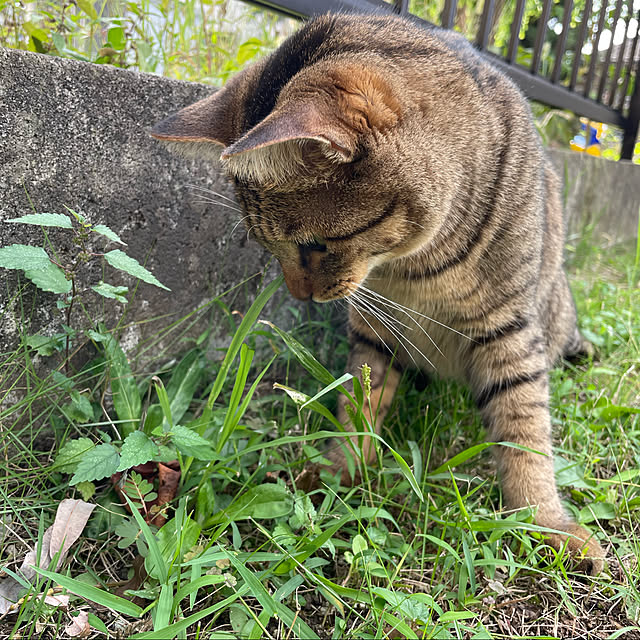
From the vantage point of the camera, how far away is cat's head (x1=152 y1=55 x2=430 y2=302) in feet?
3.94

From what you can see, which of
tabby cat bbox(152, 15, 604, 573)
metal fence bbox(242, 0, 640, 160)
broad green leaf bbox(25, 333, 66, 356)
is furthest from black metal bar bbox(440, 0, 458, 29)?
broad green leaf bbox(25, 333, 66, 356)

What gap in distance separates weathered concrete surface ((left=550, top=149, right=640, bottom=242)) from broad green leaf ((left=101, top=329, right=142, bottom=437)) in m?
3.06

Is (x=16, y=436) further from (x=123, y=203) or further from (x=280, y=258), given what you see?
(x=280, y=258)

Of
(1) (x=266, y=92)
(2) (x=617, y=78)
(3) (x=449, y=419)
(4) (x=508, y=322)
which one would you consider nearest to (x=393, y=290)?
(4) (x=508, y=322)

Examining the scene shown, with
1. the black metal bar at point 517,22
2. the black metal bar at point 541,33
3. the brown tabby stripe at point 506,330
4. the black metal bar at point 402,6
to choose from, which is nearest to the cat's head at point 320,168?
the brown tabby stripe at point 506,330

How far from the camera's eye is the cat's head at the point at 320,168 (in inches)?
47.3

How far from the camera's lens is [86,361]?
1.58 metres

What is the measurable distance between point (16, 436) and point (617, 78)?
16.1 ft

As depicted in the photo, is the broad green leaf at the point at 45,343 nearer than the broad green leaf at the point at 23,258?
No

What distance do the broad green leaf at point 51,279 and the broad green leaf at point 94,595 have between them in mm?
613

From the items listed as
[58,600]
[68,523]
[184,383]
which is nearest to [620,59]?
[184,383]

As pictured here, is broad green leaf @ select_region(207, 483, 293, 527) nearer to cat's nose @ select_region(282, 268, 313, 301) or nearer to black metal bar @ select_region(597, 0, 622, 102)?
cat's nose @ select_region(282, 268, 313, 301)

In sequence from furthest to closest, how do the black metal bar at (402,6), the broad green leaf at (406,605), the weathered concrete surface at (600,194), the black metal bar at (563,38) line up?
the weathered concrete surface at (600,194) → the black metal bar at (563,38) → the black metal bar at (402,6) → the broad green leaf at (406,605)

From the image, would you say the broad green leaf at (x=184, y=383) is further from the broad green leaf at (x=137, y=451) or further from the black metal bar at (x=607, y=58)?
the black metal bar at (x=607, y=58)
